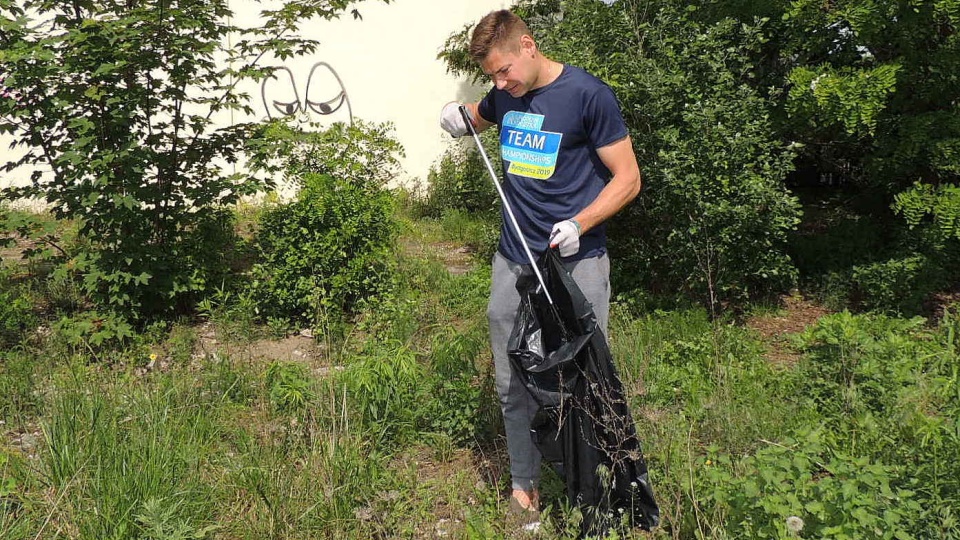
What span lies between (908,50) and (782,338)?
7.22ft

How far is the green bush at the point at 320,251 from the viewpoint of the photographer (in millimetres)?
5180

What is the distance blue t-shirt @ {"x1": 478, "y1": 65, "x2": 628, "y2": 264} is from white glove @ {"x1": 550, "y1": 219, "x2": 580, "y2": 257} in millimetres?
183

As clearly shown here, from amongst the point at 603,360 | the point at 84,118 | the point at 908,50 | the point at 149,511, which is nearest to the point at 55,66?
the point at 84,118

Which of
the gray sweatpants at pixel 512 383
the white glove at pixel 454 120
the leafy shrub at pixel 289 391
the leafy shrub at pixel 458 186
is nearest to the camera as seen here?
the gray sweatpants at pixel 512 383

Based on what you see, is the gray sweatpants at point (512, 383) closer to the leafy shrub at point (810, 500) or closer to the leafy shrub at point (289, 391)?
the leafy shrub at point (810, 500)

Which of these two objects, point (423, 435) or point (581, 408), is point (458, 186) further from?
point (581, 408)

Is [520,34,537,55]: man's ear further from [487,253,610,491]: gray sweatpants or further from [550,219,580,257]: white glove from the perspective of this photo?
[487,253,610,491]: gray sweatpants

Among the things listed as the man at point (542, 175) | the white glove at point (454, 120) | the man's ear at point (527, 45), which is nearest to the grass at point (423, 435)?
the man at point (542, 175)

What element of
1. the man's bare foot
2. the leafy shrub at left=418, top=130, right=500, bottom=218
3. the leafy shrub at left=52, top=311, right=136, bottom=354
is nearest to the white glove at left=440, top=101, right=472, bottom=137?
the man's bare foot

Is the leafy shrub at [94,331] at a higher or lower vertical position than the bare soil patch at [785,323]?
higher

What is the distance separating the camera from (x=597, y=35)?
6.06 metres

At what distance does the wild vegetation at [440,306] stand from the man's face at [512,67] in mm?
1526

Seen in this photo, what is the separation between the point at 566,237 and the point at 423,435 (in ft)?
5.05

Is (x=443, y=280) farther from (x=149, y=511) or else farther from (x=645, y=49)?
(x=149, y=511)
